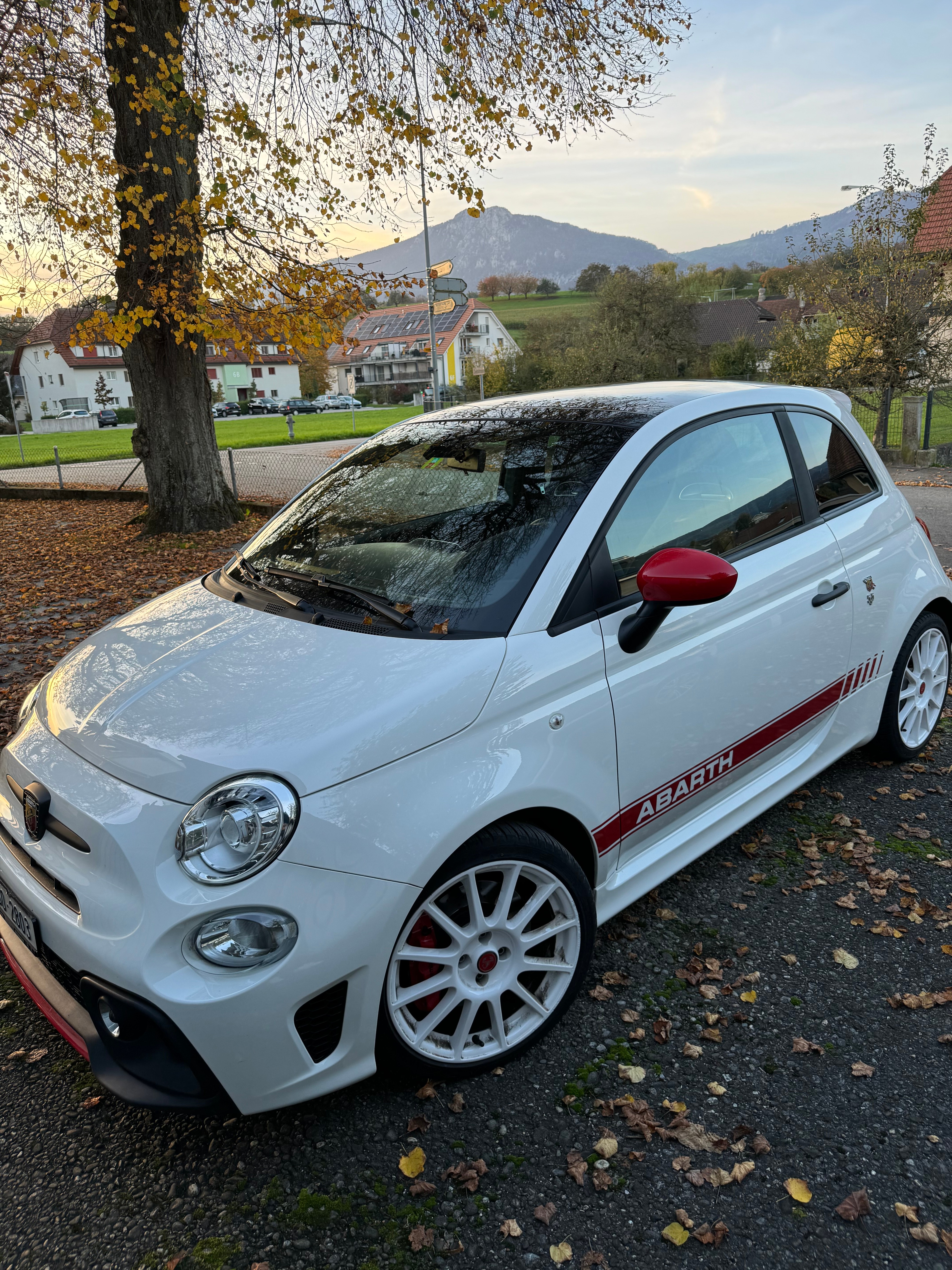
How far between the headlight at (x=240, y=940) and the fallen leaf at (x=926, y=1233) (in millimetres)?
1503

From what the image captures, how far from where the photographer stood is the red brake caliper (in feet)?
7.08

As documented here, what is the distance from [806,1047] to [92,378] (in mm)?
92051

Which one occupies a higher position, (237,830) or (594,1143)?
(237,830)

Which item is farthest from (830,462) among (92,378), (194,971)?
(92,378)

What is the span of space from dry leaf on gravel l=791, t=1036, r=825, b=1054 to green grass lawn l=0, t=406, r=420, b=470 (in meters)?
20.3

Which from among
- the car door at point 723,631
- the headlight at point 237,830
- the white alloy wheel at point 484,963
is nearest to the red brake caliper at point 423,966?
the white alloy wheel at point 484,963

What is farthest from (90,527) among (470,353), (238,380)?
(238,380)

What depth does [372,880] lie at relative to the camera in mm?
1938

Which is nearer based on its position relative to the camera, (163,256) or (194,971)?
(194,971)

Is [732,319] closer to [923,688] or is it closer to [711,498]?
[923,688]

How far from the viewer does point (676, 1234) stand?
6.31 ft

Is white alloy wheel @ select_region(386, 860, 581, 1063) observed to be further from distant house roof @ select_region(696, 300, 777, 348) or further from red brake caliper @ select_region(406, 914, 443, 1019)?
distant house roof @ select_region(696, 300, 777, 348)

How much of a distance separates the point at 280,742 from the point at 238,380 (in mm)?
97468

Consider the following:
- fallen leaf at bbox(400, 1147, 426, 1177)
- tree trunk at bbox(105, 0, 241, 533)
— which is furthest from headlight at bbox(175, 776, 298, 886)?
tree trunk at bbox(105, 0, 241, 533)
